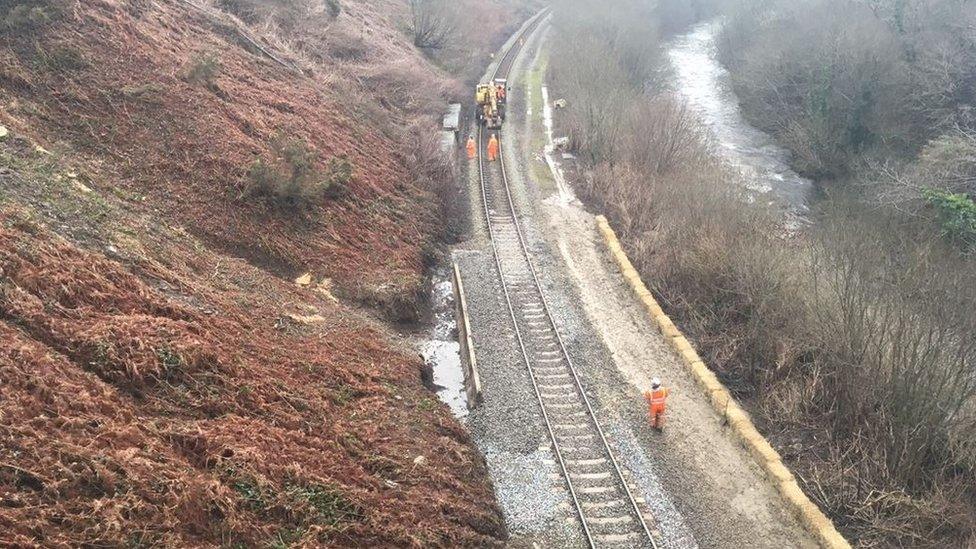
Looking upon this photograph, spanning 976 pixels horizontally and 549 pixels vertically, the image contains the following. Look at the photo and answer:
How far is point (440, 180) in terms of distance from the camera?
80.8 feet

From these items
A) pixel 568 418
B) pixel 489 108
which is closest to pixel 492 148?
pixel 489 108

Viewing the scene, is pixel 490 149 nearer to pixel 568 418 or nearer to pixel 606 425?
pixel 568 418

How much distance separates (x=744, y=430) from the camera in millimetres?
13219

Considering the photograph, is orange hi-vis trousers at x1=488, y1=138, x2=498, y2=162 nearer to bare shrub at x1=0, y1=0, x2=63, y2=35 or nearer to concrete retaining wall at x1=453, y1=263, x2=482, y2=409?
concrete retaining wall at x1=453, y1=263, x2=482, y2=409

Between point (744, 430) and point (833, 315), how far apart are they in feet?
10.00

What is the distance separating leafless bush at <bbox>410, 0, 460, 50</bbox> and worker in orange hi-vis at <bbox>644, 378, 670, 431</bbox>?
34362 millimetres

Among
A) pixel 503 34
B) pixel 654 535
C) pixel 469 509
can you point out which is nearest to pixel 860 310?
pixel 654 535

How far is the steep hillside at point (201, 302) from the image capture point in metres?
8.13

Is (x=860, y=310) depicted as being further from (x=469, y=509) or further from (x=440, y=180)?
(x=440, y=180)

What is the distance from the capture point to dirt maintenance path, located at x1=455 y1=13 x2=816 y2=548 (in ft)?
36.8

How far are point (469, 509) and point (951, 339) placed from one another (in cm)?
917

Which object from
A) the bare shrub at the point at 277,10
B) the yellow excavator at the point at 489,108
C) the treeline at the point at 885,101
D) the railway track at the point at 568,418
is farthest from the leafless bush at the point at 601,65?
the bare shrub at the point at 277,10

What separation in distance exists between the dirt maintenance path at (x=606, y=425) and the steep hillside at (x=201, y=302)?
0.88 meters

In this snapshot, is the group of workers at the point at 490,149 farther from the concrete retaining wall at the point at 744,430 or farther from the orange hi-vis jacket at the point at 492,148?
the concrete retaining wall at the point at 744,430
